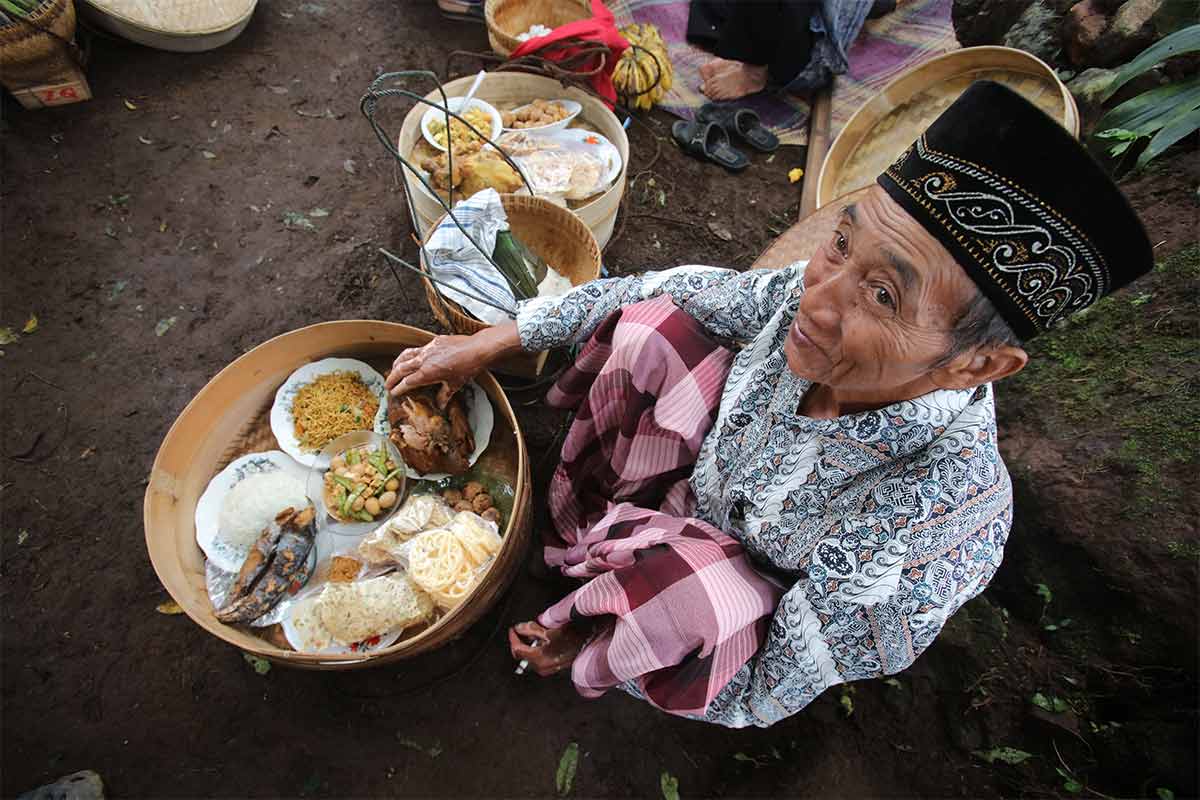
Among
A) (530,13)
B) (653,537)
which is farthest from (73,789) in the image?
(530,13)

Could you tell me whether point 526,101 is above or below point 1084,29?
below

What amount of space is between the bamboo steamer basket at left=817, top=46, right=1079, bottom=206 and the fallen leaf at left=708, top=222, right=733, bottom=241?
0.50 metres

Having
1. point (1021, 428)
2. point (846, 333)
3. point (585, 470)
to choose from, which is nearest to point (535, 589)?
point (585, 470)

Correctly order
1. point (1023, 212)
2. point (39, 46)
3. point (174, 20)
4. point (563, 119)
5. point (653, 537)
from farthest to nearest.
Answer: point (174, 20), point (563, 119), point (39, 46), point (653, 537), point (1023, 212)

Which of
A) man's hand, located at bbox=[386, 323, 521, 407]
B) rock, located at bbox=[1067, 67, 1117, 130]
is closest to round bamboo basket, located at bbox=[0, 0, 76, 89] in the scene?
man's hand, located at bbox=[386, 323, 521, 407]

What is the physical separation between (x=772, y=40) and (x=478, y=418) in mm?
2852

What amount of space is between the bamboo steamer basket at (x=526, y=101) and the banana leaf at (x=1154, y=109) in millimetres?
1717

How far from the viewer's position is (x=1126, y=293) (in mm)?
1979

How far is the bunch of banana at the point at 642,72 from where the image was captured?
338 cm

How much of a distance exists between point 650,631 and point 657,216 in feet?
7.75

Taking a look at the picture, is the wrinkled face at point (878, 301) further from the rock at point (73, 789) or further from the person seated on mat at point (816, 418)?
the rock at point (73, 789)

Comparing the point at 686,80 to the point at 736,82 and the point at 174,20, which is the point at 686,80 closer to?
the point at 736,82

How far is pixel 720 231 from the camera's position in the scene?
321cm

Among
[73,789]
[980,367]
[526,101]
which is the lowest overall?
[73,789]
